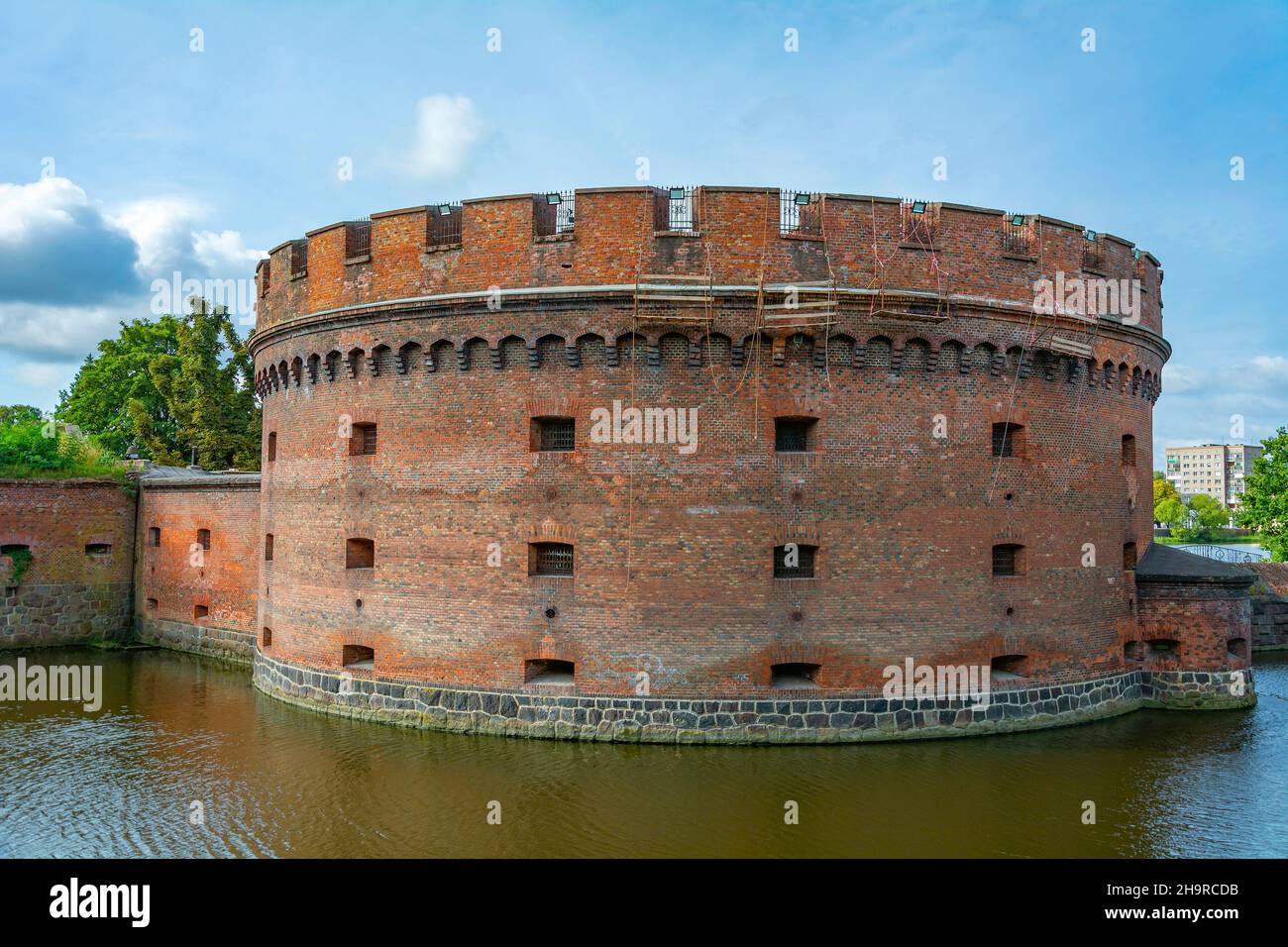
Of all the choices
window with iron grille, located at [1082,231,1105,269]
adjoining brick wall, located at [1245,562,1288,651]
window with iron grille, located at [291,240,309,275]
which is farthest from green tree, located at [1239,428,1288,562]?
window with iron grille, located at [291,240,309,275]

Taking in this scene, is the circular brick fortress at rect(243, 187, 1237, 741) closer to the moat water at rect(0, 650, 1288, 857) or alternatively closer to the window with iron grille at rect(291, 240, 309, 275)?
the moat water at rect(0, 650, 1288, 857)

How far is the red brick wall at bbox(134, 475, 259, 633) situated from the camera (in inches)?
738

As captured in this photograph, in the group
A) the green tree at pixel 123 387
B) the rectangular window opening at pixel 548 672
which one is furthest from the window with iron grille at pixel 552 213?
the green tree at pixel 123 387

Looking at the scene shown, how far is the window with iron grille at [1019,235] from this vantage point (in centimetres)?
1346

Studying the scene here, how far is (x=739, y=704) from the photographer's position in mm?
12078

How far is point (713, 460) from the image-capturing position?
12.4 meters

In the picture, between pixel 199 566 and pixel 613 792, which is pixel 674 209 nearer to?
pixel 613 792

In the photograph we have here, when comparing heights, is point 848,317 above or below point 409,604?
above

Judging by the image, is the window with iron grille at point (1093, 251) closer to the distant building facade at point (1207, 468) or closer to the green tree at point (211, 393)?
the green tree at point (211, 393)

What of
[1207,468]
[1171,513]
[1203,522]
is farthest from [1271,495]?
[1207,468]

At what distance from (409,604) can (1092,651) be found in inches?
448

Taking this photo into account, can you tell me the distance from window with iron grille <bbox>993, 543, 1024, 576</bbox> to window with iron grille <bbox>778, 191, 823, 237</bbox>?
590cm

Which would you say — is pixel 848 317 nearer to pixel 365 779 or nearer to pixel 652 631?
pixel 652 631
